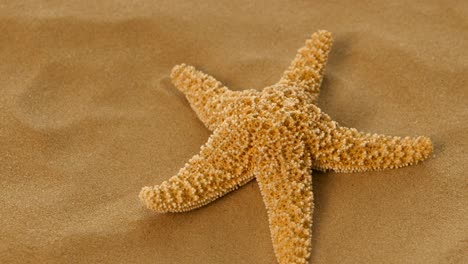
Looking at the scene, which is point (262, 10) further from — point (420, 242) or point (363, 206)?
point (420, 242)

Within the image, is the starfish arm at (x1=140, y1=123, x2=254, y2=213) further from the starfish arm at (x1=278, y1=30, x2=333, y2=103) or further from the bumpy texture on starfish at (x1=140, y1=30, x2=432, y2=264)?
the starfish arm at (x1=278, y1=30, x2=333, y2=103)

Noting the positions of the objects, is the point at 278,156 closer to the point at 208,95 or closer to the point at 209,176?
the point at 209,176

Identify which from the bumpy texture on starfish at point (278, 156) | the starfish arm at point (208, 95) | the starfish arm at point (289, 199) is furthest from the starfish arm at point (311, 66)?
the starfish arm at point (289, 199)

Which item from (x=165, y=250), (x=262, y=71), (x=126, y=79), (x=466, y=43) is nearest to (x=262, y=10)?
(x=262, y=71)

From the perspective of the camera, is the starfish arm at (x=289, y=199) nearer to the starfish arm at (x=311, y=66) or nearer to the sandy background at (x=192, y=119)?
the sandy background at (x=192, y=119)

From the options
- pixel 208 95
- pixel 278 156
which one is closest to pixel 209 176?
pixel 278 156
